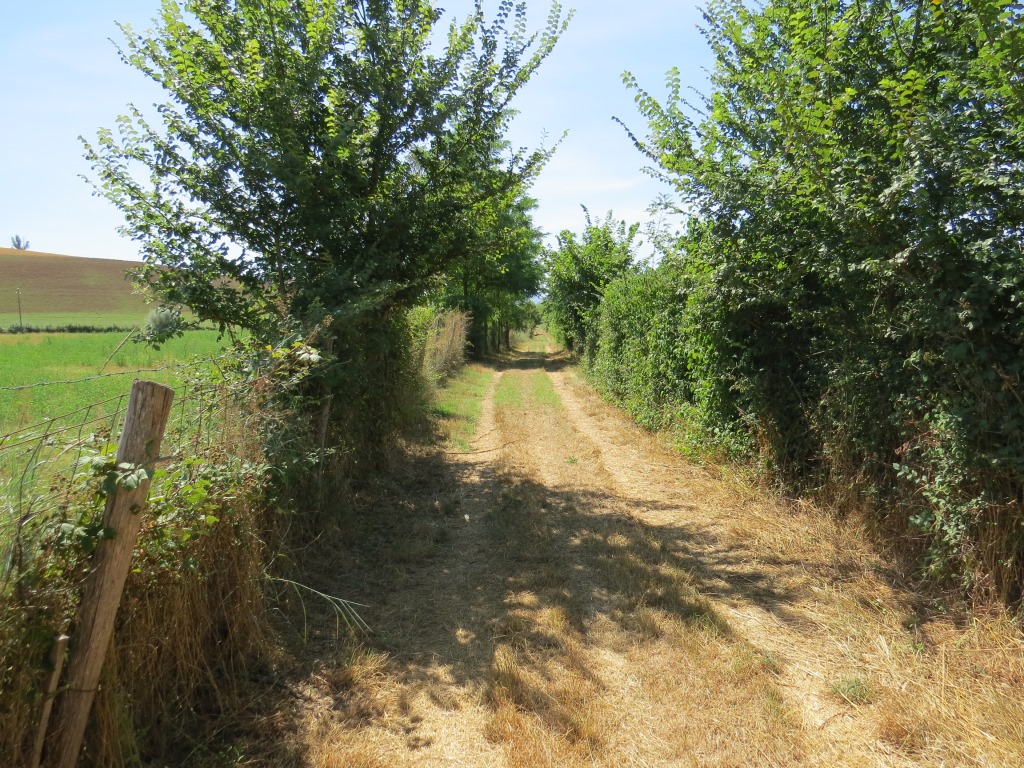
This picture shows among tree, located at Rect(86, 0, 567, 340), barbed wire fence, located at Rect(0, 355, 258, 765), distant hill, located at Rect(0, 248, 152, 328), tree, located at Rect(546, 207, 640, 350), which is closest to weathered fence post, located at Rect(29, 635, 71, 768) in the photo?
barbed wire fence, located at Rect(0, 355, 258, 765)

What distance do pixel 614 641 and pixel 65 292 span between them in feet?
214

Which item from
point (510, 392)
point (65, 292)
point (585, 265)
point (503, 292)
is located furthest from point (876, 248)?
point (65, 292)

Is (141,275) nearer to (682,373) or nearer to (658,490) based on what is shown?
(658,490)

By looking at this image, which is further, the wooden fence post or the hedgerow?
the hedgerow

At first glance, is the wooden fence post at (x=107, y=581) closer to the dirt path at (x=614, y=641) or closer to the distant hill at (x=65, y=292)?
the dirt path at (x=614, y=641)

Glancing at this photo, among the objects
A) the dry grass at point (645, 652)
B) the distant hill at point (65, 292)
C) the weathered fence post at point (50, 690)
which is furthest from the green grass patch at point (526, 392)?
the distant hill at point (65, 292)

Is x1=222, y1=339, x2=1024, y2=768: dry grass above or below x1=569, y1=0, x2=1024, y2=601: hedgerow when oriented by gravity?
below

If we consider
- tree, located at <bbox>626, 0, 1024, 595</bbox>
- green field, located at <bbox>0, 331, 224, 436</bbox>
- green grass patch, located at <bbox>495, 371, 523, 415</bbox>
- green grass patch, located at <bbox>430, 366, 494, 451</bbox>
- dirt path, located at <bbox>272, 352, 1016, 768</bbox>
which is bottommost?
green field, located at <bbox>0, 331, 224, 436</bbox>

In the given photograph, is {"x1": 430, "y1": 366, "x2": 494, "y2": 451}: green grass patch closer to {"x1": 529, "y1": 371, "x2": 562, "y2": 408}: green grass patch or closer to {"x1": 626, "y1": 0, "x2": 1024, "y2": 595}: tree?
{"x1": 529, "y1": 371, "x2": 562, "y2": 408}: green grass patch

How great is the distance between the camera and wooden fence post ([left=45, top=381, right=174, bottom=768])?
2.50 metres

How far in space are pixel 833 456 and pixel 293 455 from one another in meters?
4.86

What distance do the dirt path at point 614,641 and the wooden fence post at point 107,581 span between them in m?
1.07

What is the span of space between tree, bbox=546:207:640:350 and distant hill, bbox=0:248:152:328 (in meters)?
36.3

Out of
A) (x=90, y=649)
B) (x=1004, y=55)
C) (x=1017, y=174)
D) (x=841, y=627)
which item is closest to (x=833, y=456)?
(x=841, y=627)
